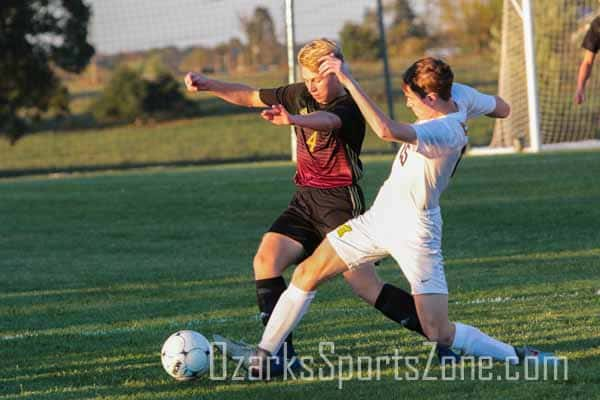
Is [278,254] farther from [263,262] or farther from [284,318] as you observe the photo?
[284,318]

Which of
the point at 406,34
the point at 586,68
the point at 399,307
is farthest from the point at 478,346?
the point at 406,34

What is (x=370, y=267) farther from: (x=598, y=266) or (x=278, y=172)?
(x=278, y=172)

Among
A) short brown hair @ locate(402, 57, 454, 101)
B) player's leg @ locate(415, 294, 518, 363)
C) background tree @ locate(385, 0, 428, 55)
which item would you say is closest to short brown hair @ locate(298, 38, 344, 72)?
short brown hair @ locate(402, 57, 454, 101)

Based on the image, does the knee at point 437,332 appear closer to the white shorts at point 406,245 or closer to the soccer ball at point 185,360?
the white shorts at point 406,245

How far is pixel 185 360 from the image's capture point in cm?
604

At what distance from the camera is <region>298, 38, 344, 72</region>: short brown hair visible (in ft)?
19.9

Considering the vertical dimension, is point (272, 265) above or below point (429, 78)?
below

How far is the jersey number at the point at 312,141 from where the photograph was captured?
666cm

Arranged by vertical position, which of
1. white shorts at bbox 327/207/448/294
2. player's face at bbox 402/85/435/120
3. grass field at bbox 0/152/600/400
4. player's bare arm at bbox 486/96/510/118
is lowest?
grass field at bbox 0/152/600/400

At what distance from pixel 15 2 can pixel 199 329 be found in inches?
1405

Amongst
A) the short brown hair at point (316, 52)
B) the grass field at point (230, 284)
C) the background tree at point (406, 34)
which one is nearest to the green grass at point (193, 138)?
the background tree at point (406, 34)

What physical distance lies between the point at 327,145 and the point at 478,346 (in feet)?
4.79

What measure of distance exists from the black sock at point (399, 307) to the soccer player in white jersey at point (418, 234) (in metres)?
0.44

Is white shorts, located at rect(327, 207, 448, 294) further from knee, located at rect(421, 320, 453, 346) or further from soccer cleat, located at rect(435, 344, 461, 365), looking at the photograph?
soccer cleat, located at rect(435, 344, 461, 365)
